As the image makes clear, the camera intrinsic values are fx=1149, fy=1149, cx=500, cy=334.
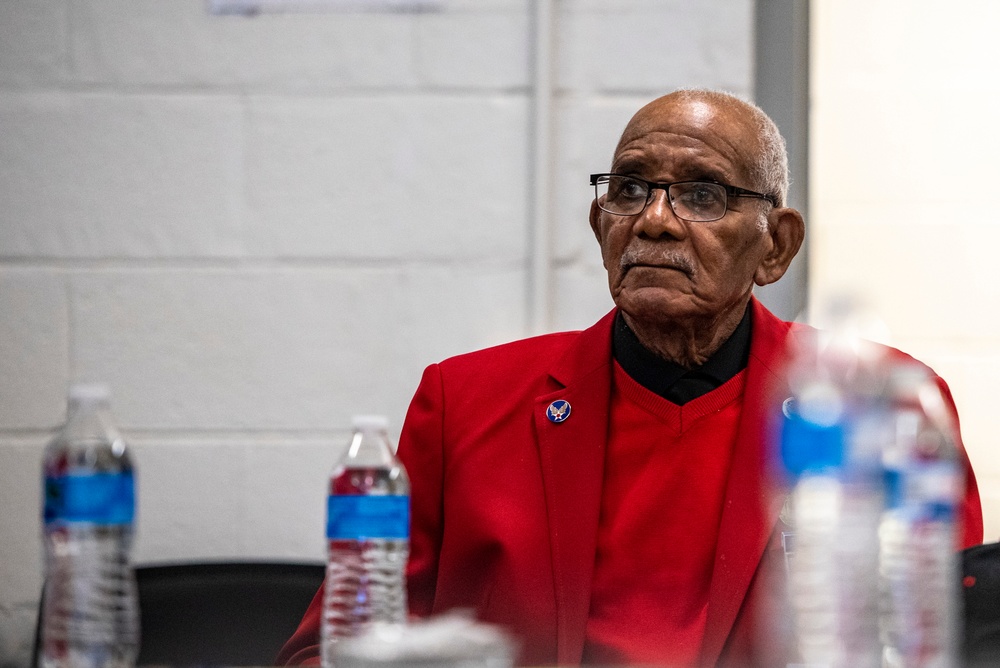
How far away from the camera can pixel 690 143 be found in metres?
1.75

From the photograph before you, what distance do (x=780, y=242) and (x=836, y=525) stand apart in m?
0.98

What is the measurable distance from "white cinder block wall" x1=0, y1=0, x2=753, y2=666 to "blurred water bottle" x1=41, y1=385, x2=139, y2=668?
1.06 metres

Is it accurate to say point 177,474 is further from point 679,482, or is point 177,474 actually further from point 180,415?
point 679,482

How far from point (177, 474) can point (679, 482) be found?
1.04 m

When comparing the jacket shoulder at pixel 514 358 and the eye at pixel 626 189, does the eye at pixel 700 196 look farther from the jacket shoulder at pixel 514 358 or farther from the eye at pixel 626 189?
the jacket shoulder at pixel 514 358

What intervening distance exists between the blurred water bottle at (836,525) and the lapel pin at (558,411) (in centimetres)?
66

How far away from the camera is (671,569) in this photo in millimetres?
1587

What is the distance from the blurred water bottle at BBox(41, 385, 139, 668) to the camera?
103cm

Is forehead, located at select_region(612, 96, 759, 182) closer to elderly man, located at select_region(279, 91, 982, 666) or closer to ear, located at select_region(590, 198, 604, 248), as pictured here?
elderly man, located at select_region(279, 91, 982, 666)

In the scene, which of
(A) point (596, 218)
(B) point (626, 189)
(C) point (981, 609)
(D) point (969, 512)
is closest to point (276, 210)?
(A) point (596, 218)

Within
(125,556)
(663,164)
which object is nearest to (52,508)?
(125,556)

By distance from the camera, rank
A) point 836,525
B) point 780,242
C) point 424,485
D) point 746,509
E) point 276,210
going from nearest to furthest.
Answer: point 836,525
point 746,509
point 424,485
point 780,242
point 276,210

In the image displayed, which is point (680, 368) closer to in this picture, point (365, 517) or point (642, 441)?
point (642, 441)

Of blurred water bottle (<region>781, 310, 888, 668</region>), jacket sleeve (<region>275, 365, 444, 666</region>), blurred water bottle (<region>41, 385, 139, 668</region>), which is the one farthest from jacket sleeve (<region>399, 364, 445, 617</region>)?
blurred water bottle (<region>781, 310, 888, 668</region>)
